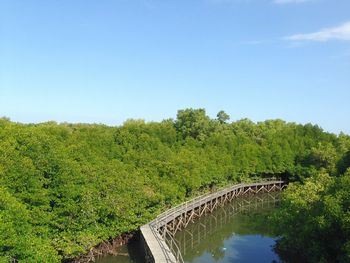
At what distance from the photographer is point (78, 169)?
73.9ft

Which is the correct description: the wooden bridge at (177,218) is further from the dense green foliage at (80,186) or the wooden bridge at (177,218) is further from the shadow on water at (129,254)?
the shadow on water at (129,254)

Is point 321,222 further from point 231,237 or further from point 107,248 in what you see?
point 231,237

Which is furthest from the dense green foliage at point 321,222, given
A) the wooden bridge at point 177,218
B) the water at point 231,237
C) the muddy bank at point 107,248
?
the muddy bank at point 107,248

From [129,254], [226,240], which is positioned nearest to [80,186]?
[129,254]

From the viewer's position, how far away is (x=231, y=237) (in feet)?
103

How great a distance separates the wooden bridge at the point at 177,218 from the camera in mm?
21119

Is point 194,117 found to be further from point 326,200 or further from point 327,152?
point 326,200

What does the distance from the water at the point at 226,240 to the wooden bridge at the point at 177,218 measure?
2.35 feet

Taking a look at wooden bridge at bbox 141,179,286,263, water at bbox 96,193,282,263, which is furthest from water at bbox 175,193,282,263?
wooden bridge at bbox 141,179,286,263

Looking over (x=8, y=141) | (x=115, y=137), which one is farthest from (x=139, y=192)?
(x=115, y=137)

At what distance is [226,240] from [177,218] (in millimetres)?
4454

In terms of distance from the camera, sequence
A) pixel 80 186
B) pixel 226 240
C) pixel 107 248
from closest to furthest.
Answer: pixel 80 186 < pixel 107 248 < pixel 226 240

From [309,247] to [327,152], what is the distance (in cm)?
2967

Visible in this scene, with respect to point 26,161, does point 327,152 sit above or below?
below
